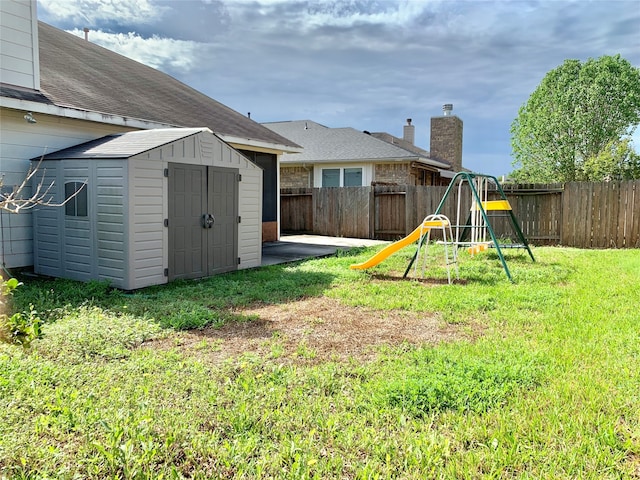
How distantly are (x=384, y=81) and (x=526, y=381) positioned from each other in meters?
17.2

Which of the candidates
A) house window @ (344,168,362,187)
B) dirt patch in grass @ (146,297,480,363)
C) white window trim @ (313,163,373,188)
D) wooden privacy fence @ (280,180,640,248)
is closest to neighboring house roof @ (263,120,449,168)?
white window trim @ (313,163,373,188)

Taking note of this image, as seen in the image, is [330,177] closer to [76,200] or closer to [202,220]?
[202,220]

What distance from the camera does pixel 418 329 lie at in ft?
15.6

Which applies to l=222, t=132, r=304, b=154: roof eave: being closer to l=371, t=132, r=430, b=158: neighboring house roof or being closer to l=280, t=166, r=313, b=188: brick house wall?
l=280, t=166, r=313, b=188: brick house wall

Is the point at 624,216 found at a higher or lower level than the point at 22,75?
lower

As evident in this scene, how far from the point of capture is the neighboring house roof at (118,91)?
8.07 metres

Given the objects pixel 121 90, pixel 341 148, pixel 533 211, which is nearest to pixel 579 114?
pixel 341 148

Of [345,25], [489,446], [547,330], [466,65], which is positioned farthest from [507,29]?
[489,446]

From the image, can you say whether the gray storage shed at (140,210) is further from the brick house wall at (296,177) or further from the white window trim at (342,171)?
the brick house wall at (296,177)

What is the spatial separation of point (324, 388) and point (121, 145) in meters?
5.26

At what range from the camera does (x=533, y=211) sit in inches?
501

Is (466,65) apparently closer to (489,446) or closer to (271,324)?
Result: (271,324)

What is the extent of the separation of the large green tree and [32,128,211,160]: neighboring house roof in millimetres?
22064

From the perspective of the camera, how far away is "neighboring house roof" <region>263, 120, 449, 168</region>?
17875mm
